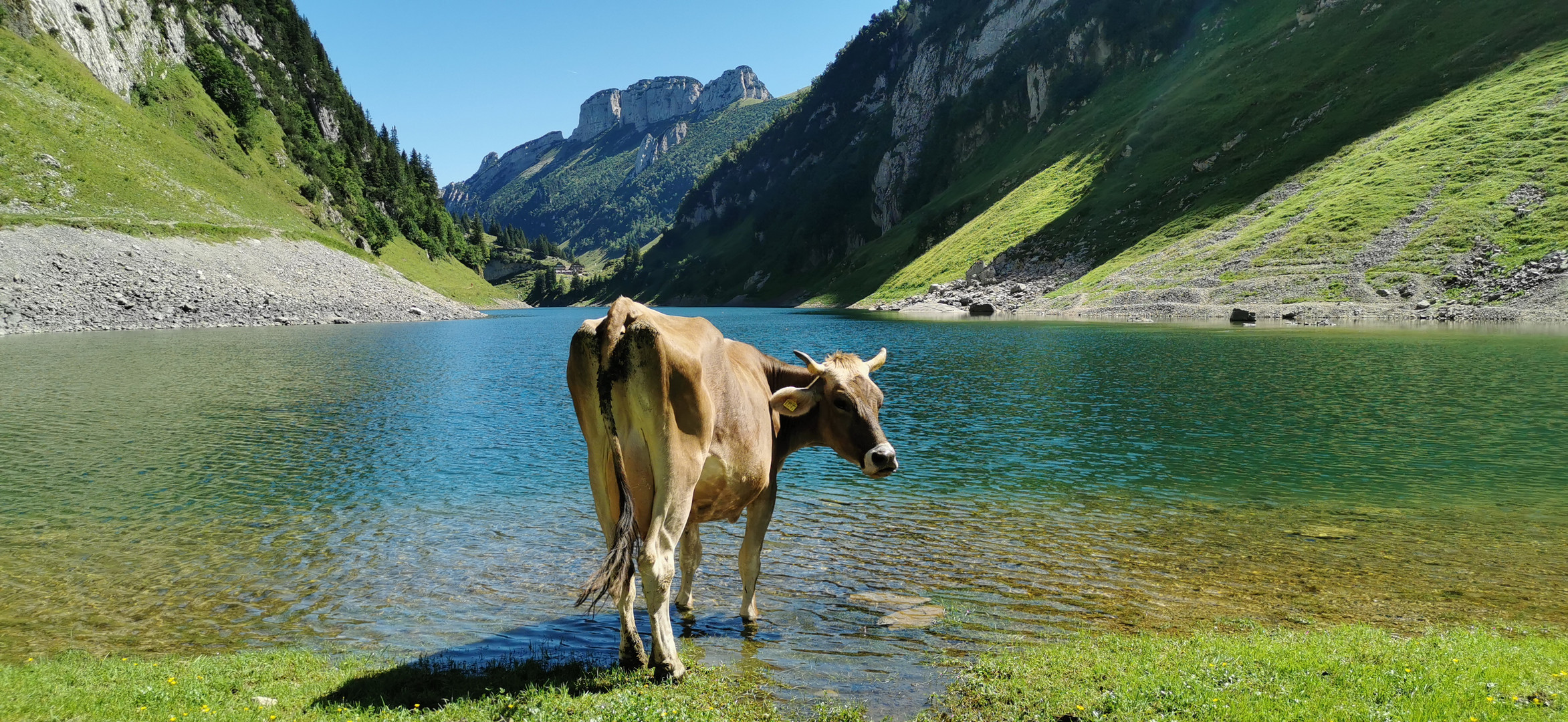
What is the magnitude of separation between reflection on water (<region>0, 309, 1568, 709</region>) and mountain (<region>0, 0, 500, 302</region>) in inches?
2328

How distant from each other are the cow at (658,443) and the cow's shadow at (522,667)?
0.71 meters

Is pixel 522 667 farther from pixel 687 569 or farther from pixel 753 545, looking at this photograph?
pixel 753 545

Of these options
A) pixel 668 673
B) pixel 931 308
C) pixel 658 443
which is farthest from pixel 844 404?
pixel 931 308

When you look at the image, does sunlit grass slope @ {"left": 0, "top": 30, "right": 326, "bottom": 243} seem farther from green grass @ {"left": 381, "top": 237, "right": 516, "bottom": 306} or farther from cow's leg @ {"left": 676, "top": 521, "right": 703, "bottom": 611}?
cow's leg @ {"left": 676, "top": 521, "right": 703, "bottom": 611}

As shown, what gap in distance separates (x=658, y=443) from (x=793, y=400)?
2472 millimetres

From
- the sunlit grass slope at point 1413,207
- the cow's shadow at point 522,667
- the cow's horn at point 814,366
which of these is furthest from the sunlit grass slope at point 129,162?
the sunlit grass slope at point 1413,207

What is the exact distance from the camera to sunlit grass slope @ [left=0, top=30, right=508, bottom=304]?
8144 cm

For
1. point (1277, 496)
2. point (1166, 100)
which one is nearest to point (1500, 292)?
point (1277, 496)

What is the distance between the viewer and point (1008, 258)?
432 feet

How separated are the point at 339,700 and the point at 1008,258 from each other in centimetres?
13181

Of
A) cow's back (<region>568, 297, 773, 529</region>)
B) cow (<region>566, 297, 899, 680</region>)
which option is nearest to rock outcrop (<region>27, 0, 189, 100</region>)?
cow's back (<region>568, 297, 773, 529</region>)

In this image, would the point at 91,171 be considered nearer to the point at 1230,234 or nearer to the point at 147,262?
the point at 147,262

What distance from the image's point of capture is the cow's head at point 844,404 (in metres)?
10.5

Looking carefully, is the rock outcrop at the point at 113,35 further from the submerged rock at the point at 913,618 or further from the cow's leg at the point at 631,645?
the submerged rock at the point at 913,618
